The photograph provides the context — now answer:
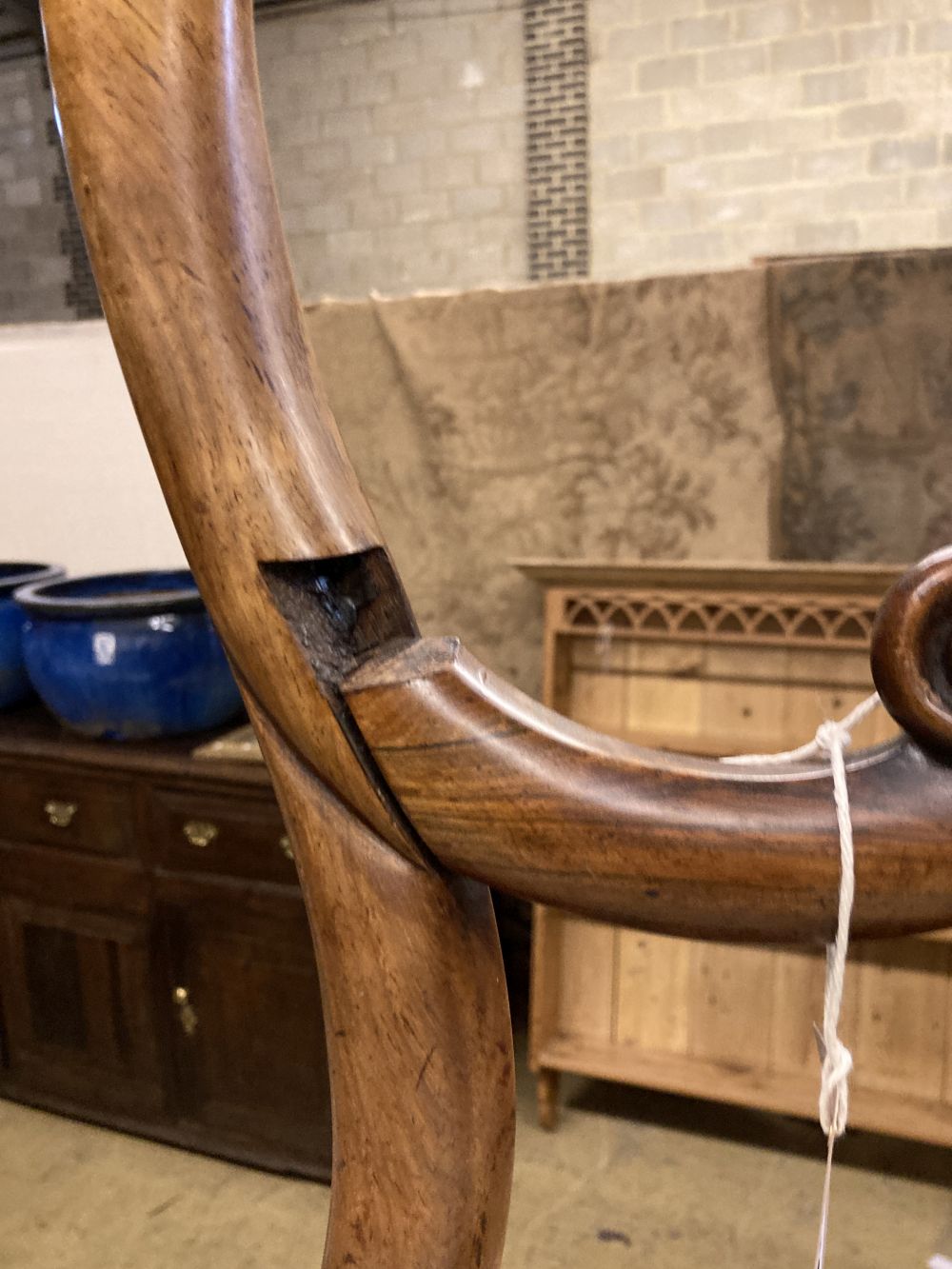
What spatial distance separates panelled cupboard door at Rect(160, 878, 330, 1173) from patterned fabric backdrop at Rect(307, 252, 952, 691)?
0.67 metres

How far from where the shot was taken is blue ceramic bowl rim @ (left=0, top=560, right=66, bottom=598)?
1.92 m

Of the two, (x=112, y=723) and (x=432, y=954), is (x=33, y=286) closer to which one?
(x=112, y=723)

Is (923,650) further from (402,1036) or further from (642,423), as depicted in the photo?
(642,423)

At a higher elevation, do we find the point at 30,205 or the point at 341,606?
the point at 30,205

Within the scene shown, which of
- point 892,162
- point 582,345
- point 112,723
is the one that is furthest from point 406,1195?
point 892,162

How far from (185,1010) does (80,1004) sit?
22 cm

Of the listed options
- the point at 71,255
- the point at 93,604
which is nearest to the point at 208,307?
the point at 93,604

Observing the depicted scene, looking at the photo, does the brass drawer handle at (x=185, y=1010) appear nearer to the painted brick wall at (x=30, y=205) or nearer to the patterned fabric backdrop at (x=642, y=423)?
the patterned fabric backdrop at (x=642, y=423)

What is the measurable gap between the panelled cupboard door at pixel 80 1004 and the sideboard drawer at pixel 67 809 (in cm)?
12

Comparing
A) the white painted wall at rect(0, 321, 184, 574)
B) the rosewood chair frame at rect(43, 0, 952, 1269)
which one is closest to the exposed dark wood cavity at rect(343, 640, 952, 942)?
the rosewood chair frame at rect(43, 0, 952, 1269)

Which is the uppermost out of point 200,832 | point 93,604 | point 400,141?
point 400,141

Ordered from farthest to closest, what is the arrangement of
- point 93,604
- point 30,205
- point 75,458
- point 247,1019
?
point 30,205 → point 75,458 → point 247,1019 → point 93,604

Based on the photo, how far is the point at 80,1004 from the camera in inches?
71.5

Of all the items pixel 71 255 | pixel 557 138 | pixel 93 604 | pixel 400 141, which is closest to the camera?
pixel 93 604
